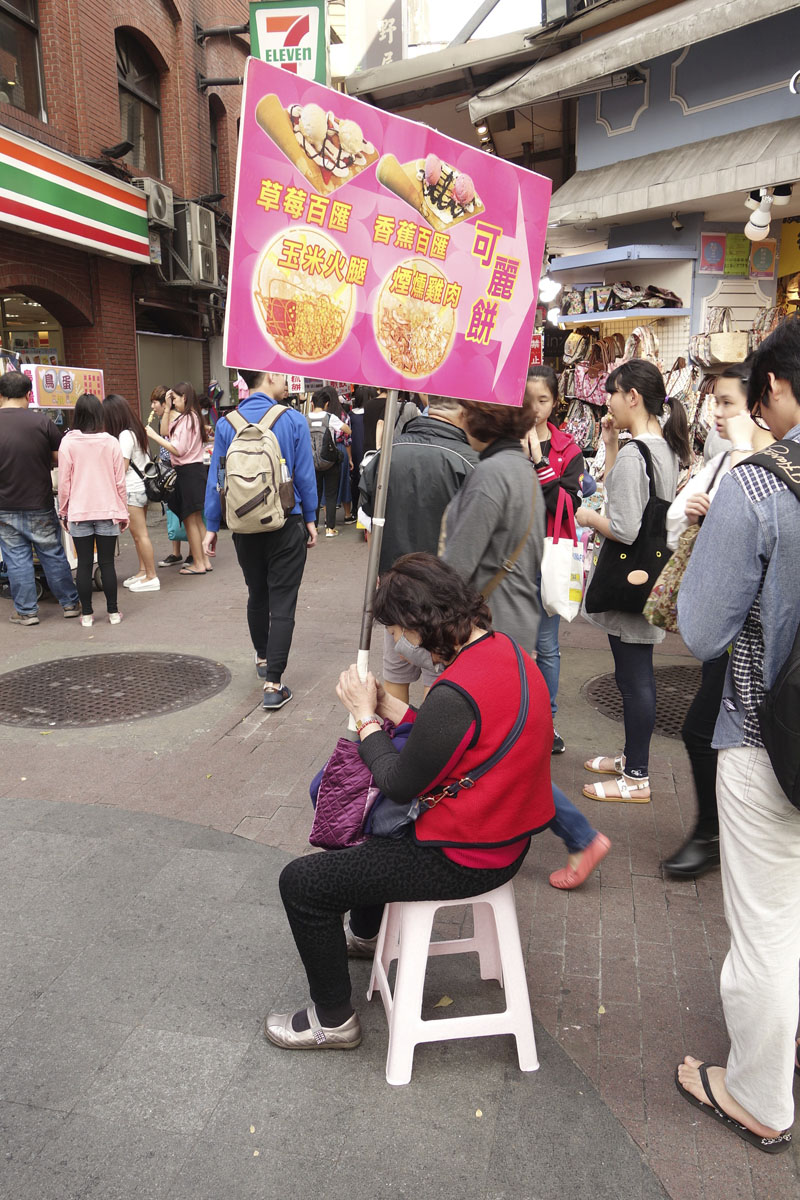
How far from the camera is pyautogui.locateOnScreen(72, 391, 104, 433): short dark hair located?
715cm

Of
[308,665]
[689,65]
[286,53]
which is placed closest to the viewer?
[308,665]

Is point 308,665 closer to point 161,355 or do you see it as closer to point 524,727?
point 524,727

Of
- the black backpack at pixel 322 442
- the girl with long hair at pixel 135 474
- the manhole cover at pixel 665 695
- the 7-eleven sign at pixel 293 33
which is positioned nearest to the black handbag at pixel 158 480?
the girl with long hair at pixel 135 474

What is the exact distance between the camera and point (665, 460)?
151 inches

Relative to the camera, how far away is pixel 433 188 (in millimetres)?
2615

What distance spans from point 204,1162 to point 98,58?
14509 millimetres

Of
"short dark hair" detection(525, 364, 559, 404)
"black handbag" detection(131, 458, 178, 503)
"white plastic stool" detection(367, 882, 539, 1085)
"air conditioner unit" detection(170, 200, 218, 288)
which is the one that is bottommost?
"white plastic stool" detection(367, 882, 539, 1085)

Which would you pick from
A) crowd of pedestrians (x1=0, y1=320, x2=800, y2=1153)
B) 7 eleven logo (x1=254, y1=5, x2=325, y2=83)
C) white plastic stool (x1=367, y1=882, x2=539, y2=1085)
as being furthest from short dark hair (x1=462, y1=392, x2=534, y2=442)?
7 eleven logo (x1=254, y1=5, x2=325, y2=83)

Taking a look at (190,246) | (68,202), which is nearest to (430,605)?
(68,202)

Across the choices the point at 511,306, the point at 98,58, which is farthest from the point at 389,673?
the point at 98,58

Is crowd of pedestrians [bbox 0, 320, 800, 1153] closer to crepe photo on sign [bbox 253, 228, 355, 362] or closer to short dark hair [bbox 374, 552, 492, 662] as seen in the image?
short dark hair [bbox 374, 552, 492, 662]

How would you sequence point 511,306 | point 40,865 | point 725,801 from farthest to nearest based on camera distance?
point 40,865 < point 511,306 < point 725,801

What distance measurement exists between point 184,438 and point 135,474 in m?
0.77

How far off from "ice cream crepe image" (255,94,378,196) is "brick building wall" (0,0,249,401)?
1041 centimetres
